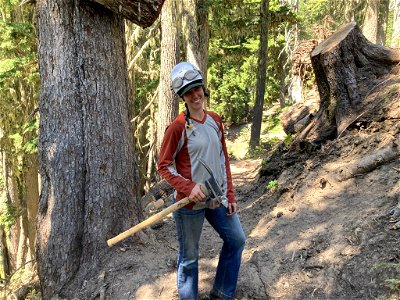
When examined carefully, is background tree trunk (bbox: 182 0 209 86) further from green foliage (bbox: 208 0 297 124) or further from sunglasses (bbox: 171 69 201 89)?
sunglasses (bbox: 171 69 201 89)

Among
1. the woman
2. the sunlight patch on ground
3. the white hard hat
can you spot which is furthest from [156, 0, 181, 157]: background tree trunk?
the white hard hat

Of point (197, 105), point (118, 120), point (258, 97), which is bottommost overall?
point (258, 97)

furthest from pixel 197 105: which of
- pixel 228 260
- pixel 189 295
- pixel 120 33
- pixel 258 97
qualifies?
pixel 258 97

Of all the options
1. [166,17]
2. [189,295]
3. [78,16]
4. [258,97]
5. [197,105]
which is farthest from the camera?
[258,97]

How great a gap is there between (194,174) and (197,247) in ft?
2.24

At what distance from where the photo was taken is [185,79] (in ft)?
9.81

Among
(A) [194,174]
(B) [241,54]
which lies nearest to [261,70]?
(B) [241,54]

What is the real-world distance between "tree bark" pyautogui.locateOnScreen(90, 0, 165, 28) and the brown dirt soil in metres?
2.69

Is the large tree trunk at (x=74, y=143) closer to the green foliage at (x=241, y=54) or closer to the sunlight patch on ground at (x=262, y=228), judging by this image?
the sunlight patch on ground at (x=262, y=228)

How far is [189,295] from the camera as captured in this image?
3.32m

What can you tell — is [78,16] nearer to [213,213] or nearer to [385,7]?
[213,213]

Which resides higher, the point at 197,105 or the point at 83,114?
the point at 197,105

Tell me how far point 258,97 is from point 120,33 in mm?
10401

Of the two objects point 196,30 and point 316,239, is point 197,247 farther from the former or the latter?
point 196,30
